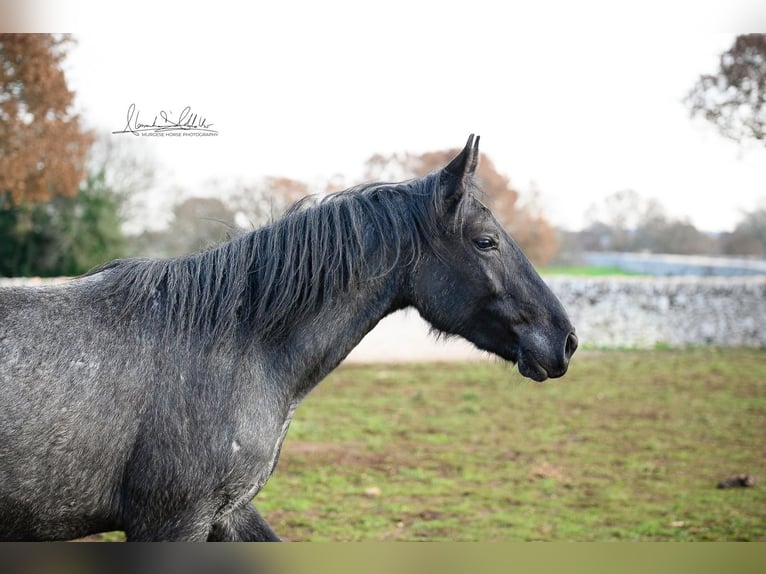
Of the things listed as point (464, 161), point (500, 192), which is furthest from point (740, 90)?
point (464, 161)

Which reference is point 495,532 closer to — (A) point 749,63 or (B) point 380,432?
(B) point 380,432

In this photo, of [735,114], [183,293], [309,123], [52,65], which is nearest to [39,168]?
[52,65]

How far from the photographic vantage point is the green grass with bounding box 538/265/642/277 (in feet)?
28.0

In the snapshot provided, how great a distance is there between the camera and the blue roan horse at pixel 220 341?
1587 mm

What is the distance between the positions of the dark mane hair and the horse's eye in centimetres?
12

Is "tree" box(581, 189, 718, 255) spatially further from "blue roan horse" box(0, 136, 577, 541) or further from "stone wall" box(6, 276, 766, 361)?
"blue roan horse" box(0, 136, 577, 541)

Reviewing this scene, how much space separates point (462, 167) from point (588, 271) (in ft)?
25.2

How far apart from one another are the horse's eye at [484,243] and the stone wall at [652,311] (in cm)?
728

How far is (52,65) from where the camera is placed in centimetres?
360

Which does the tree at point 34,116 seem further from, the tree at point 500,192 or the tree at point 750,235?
the tree at point 750,235

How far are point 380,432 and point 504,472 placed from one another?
1216 millimetres

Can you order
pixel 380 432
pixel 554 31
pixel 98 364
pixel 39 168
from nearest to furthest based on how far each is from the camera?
1. pixel 98 364
2. pixel 554 31
3. pixel 39 168
4. pixel 380 432

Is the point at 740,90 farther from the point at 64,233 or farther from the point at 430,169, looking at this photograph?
the point at 64,233

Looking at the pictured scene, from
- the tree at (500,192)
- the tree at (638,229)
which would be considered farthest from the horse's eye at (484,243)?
the tree at (638,229)
